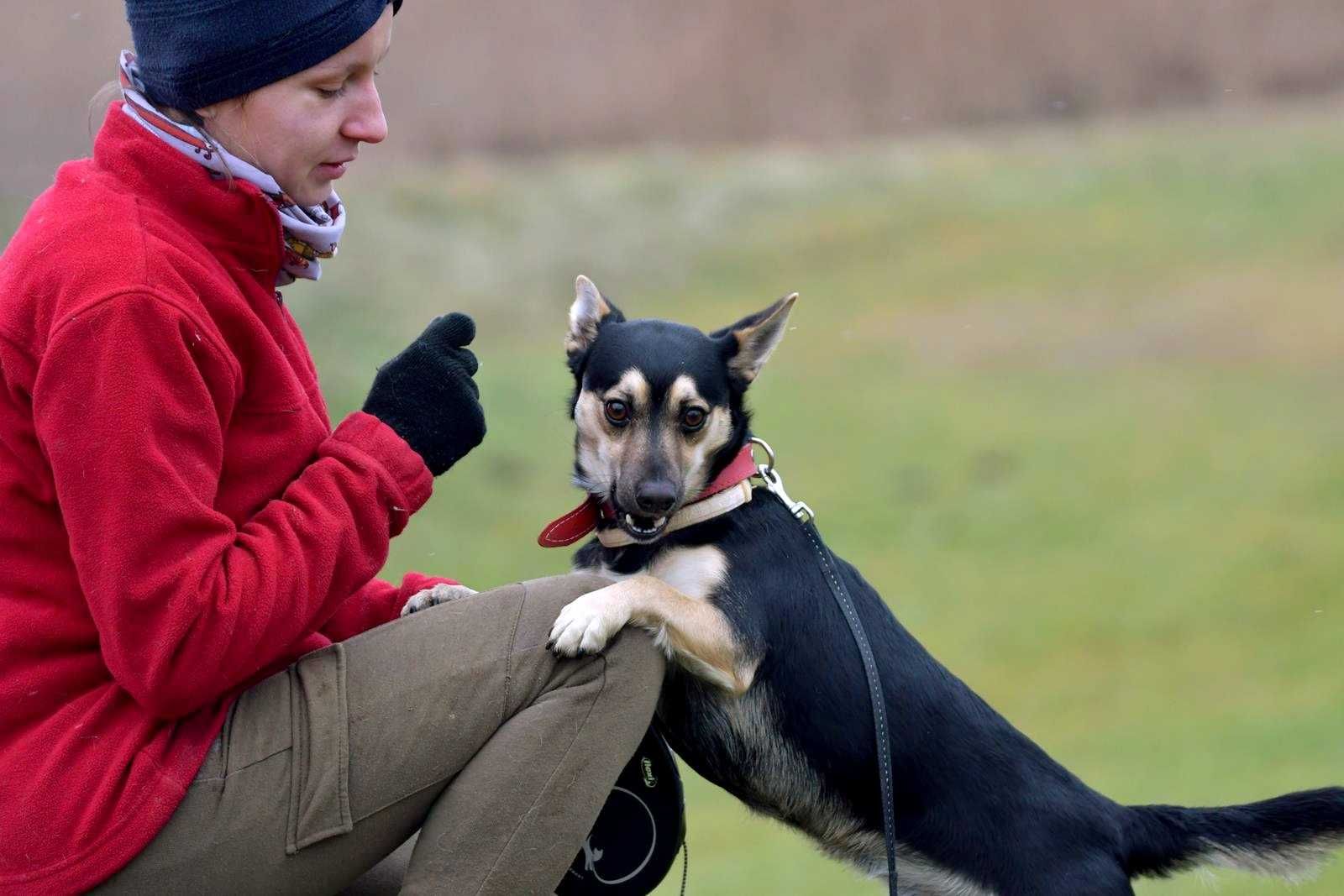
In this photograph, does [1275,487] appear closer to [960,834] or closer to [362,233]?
[362,233]

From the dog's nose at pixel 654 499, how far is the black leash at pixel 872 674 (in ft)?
0.66

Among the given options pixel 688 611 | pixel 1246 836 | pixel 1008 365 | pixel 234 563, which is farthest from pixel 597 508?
pixel 1008 365

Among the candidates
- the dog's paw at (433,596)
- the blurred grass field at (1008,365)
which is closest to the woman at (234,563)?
the dog's paw at (433,596)

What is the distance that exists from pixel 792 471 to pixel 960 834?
10160 millimetres

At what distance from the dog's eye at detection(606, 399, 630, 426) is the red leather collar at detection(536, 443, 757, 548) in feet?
0.60

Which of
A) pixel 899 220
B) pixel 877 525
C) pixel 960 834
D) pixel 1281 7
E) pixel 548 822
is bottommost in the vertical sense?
pixel 548 822

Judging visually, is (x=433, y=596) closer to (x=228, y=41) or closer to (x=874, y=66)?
(x=228, y=41)

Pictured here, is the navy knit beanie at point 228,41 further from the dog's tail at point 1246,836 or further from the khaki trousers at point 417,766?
the dog's tail at point 1246,836

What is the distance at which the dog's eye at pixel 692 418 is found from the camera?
3215mm

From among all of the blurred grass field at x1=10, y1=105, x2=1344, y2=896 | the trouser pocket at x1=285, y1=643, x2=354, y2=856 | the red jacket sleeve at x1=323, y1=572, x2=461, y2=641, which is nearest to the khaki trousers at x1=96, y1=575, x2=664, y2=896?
the trouser pocket at x1=285, y1=643, x2=354, y2=856

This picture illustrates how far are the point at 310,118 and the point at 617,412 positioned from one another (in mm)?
1135

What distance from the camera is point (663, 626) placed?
258 cm

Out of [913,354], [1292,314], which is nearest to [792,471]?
[913,354]

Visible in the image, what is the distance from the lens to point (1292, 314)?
14.5 m
